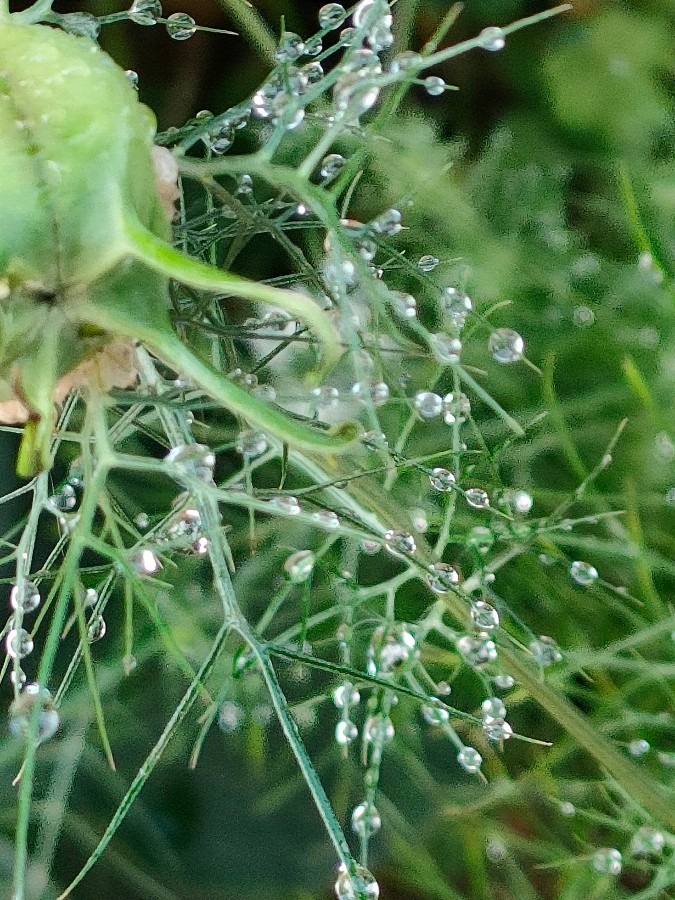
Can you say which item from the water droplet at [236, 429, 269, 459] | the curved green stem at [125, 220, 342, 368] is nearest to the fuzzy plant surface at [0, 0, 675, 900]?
the water droplet at [236, 429, 269, 459]

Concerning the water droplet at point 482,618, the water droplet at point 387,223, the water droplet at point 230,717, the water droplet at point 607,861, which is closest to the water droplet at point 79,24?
the water droplet at point 387,223

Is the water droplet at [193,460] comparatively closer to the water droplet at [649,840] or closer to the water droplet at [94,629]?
the water droplet at [94,629]

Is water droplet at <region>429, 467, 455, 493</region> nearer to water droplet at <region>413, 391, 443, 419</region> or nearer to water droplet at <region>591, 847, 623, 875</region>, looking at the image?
water droplet at <region>413, 391, 443, 419</region>

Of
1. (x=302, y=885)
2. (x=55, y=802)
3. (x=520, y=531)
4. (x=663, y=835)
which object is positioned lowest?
(x=302, y=885)

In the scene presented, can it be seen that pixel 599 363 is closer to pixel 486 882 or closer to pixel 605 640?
pixel 605 640

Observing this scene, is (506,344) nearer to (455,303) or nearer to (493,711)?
(455,303)

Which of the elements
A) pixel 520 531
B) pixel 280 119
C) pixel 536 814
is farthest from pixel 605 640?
pixel 280 119
